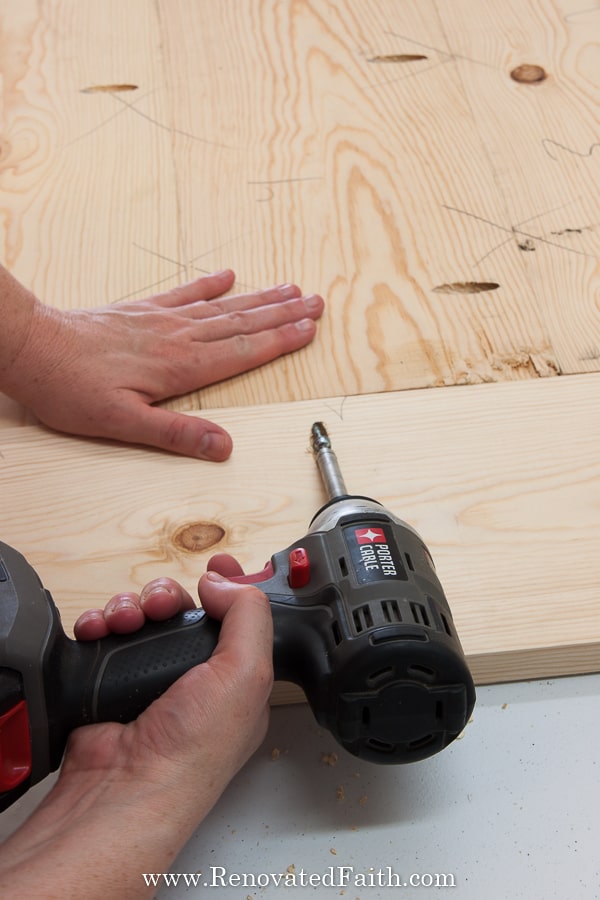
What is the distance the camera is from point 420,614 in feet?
2.71

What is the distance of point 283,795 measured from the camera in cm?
95

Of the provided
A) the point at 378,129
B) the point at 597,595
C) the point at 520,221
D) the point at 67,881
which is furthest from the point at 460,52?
the point at 67,881

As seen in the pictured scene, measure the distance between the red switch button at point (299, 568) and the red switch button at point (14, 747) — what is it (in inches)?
11.1

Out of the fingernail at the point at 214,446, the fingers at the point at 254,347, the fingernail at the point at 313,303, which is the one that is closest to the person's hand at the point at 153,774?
the fingernail at the point at 214,446

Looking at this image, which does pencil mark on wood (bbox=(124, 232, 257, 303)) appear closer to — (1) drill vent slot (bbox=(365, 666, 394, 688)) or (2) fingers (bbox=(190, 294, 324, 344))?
(2) fingers (bbox=(190, 294, 324, 344))

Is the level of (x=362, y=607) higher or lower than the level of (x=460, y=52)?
lower

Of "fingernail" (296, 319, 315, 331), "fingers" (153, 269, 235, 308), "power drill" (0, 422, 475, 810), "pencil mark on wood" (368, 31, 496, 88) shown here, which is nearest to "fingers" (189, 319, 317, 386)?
"fingernail" (296, 319, 315, 331)

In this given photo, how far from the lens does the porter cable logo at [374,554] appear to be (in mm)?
854

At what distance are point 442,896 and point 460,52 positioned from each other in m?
1.56

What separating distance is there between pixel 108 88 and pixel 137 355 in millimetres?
798

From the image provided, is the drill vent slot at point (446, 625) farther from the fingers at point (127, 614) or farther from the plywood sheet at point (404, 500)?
the fingers at point (127, 614)

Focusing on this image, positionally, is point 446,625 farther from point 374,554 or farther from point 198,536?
point 198,536

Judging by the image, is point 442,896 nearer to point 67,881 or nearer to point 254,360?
point 67,881

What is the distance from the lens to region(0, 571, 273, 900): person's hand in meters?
0.75
